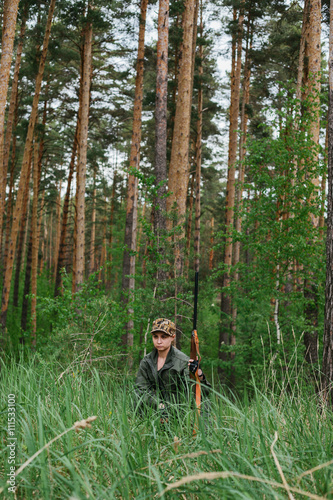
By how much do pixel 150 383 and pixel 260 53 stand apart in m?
16.8

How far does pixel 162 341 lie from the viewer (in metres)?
3.83

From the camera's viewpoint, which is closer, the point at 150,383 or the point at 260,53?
the point at 150,383

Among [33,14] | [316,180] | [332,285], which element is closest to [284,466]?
[332,285]

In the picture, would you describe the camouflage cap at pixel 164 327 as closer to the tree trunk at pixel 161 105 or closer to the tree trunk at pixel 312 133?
the tree trunk at pixel 312 133

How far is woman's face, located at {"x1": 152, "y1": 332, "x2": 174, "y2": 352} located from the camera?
12.6 feet

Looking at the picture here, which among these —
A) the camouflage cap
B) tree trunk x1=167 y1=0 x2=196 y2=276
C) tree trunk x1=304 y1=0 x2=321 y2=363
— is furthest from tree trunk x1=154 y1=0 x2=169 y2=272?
the camouflage cap

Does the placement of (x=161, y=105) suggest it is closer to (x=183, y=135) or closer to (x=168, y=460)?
(x=183, y=135)

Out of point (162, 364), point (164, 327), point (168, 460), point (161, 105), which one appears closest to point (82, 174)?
point (161, 105)

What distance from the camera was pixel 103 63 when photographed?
55.3ft

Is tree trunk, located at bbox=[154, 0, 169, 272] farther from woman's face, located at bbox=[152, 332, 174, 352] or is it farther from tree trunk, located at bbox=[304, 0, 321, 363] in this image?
woman's face, located at bbox=[152, 332, 174, 352]

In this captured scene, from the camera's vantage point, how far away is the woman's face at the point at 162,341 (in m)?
3.83

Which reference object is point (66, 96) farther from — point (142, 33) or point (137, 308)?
point (137, 308)

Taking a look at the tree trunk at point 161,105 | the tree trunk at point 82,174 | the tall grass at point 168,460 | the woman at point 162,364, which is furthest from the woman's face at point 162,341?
the tree trunk at point 82,174

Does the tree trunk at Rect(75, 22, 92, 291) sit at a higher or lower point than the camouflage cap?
higher
